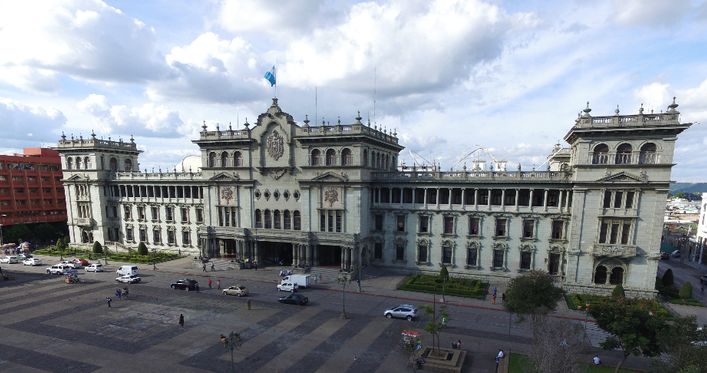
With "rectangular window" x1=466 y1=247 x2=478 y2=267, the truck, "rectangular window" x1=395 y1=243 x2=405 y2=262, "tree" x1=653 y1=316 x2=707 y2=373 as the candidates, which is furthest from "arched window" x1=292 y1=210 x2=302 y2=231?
"tree" x1=653 y1=316 x2=707 y2=373

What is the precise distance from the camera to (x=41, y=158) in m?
95.1

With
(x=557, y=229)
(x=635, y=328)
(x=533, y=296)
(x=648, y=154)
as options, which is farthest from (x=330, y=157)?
(x=635, y=328)

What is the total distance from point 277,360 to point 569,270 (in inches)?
1627

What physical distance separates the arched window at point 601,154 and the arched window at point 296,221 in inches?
1790

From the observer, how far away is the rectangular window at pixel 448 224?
58.2 metres

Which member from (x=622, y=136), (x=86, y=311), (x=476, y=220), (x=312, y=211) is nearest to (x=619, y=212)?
(x=622, y=136)

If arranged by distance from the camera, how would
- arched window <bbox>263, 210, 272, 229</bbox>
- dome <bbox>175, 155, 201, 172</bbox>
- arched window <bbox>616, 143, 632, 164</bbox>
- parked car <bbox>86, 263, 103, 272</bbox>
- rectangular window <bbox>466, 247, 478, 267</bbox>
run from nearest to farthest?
1. arched window <bbox>616, 143, 632, 164</bbox>
2. rectangular window <bbox>466, 247, 478, 267</bbox>
3. parked car <bbox>86, 263, 103, 272</bbox>
4. arched window <bbox>263, 210, 272, 229</bbox>
5. dome <bbox>175, 155, 201, 172</bbox>

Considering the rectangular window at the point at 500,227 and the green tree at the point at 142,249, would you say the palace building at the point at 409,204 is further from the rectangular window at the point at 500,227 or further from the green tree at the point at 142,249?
the green tree at the point at 142,249

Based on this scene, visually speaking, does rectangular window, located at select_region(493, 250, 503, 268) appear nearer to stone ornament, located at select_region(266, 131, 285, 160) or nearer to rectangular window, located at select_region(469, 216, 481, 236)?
rectangular window, located at select_region(469, 216, 481, 236)

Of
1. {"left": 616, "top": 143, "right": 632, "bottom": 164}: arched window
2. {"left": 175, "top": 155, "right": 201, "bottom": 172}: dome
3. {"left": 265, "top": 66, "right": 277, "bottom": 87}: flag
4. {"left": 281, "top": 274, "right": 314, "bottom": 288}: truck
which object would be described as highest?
{"left": 265, "top": 66, "right": 277, "bottom": 87}: flag

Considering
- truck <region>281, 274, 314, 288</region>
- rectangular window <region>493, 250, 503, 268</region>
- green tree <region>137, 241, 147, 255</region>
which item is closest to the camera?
truck <region>281, 274, 314, 288</region>

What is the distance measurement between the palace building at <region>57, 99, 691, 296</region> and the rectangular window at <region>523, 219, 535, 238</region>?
6.3 inches

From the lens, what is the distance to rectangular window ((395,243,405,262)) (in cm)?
6146

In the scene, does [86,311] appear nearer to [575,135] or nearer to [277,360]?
[277,360]
